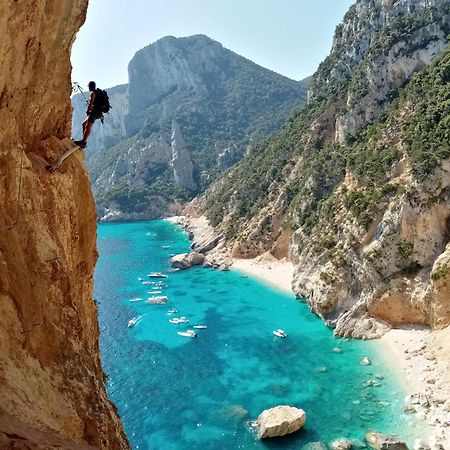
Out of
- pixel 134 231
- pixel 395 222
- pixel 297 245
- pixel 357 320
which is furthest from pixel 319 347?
pixel 134 231

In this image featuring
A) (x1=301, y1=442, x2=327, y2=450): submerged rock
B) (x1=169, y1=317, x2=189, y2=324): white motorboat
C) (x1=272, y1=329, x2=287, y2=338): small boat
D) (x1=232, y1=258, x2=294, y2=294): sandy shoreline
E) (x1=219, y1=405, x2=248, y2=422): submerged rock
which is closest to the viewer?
(x1=301, y1=442, x2=327, y2=450): submerged rock

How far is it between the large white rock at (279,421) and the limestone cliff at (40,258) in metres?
18.5

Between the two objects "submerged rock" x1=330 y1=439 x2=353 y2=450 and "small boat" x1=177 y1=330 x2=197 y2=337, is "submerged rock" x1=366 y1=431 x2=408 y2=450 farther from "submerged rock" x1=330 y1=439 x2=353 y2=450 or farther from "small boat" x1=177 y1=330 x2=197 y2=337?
"small boat" x1=177 y1=330 x2=197 y2=337

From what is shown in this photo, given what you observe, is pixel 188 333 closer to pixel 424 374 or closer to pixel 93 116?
pixel 424 374

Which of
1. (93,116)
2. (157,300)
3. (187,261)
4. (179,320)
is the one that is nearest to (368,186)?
(179,320)

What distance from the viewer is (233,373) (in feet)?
126

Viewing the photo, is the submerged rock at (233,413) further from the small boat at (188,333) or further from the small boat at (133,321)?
the small boat at (133,321)

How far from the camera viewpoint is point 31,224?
1066 cm

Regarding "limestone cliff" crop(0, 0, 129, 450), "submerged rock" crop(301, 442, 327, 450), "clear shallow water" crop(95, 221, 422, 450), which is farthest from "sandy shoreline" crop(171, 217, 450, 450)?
"limestone cliff" crop(0, 0, 129, 450)

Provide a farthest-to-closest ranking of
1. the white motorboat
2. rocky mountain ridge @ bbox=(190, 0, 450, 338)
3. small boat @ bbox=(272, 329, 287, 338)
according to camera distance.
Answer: the white motorboat → small boat @ bbox=(272, 329, 287, 338) → rocky mountain ridge @ bbox=(190, 0, 450, 338)

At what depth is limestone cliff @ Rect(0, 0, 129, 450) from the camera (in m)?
8.73

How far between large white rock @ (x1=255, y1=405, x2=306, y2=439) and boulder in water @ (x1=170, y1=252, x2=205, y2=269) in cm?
5081

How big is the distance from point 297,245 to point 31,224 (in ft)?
196

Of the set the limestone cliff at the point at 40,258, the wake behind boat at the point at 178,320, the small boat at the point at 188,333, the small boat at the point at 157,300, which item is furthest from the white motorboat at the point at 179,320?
the limestone cliff at the point at 40,258
